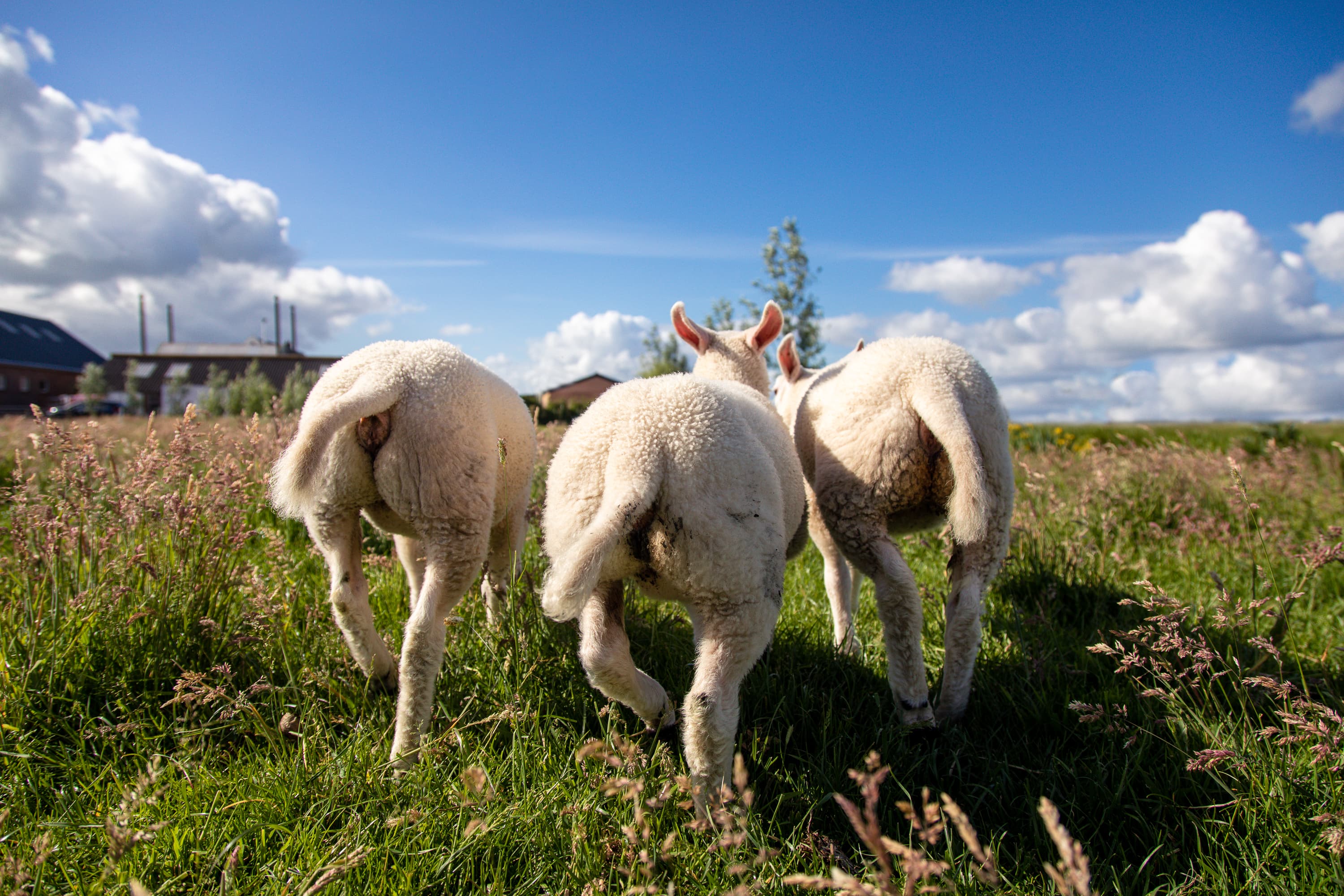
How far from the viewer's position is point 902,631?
8.35 ft

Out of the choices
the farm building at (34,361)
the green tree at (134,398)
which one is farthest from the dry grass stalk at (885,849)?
the farm building at (34,361)

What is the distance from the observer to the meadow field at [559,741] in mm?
1840

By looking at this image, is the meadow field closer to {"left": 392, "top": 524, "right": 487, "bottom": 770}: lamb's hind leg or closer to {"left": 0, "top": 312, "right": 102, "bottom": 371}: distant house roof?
{"left": 392, "top": 524, "right": 487, "bottom": 770}: lamb's hind leg

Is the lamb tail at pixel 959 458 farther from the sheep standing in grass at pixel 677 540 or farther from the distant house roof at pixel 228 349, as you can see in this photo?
the distant house roof at pixel 228 349

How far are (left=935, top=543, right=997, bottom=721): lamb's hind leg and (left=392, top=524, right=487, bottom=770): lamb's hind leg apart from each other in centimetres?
192

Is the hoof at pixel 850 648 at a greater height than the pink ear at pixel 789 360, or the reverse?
the pink ear at pixel 789 360

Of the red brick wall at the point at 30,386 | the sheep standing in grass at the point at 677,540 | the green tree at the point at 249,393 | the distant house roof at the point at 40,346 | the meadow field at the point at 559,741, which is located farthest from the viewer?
the distant house roof at the point at 40,346

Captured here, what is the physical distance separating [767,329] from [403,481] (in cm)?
206

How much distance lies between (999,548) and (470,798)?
7.07ft

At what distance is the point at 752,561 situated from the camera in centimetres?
211

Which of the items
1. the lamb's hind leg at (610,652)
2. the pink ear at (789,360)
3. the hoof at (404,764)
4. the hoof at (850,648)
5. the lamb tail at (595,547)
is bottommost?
the hoof at (404,764)

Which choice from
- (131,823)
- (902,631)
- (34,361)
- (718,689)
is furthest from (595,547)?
(34,361)

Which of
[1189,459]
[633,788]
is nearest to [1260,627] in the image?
[1189,459]

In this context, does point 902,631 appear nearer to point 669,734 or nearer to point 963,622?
point 963,622
